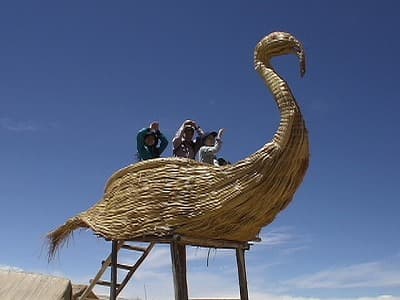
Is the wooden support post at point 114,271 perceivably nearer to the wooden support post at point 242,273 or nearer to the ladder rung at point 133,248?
the ladder rung at point 133,248

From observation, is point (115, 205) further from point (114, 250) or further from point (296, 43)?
point (296, 43)

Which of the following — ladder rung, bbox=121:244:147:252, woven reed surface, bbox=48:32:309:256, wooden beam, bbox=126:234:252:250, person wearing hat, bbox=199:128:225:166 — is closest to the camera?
woven reed surface, bbox=48:32:309:256

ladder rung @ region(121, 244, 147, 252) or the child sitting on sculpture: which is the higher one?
the child sitting on sculpture

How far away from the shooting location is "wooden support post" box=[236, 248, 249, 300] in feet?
27.5

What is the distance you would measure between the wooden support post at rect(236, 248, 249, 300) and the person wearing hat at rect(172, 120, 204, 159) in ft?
5.13

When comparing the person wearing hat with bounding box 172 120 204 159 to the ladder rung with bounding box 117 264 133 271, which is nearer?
the person wearing hat with bounding box 172 120 204 159

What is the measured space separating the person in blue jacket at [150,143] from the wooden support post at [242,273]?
193cm

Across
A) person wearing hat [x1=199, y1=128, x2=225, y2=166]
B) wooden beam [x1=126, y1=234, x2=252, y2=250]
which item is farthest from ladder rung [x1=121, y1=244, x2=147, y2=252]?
person wearing hat [x1=199, y1=128, x2=225, y2=166]

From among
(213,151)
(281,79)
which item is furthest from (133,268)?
(281,79)

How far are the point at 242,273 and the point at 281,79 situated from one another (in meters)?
2.88

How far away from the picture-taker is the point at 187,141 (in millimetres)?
8703

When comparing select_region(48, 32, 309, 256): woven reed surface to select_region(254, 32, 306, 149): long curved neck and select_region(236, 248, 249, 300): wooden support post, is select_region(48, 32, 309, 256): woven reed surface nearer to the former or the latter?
select_region(254, 32, 306, 149): long curved neck

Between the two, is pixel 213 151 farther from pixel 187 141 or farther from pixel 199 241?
pixel 199 241

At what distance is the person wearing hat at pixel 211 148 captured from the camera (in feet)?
26.6
